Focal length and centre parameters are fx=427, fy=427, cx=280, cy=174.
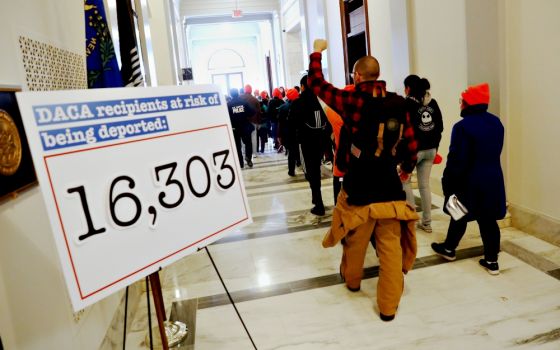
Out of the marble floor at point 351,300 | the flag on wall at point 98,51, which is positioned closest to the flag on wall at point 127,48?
the flag on wall at point 98,51

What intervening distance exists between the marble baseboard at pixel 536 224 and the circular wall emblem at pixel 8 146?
370 centimetres

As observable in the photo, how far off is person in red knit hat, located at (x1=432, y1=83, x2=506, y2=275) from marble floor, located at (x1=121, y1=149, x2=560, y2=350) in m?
0.35

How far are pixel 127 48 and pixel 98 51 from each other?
14.1 inches

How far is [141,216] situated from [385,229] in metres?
1.66

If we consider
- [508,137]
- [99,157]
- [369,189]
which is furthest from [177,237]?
[508,137]

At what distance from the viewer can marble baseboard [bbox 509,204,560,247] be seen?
343cm

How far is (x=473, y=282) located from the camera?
299cm

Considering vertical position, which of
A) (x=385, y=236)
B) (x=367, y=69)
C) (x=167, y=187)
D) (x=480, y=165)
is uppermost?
(x=367, y=69)

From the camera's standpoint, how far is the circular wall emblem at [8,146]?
59.8 inches

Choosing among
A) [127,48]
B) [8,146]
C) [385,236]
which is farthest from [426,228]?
[8,146]

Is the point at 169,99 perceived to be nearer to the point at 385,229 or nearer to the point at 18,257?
the point at 18,257

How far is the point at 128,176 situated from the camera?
1.48m

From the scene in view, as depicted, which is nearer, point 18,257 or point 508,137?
point 18,257

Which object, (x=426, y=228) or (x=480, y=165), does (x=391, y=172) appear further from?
(x=426, y=228)
